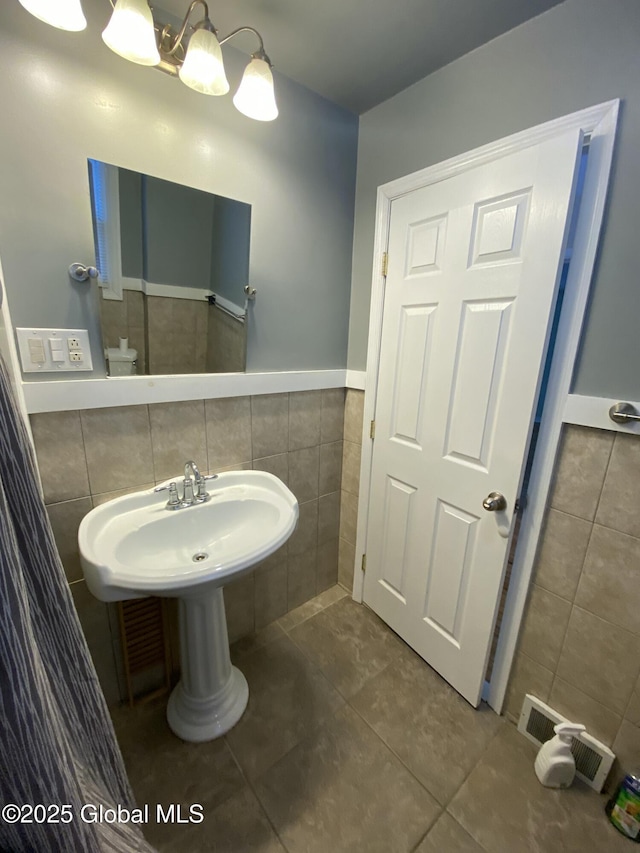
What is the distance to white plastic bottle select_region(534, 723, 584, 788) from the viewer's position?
3.51 ft

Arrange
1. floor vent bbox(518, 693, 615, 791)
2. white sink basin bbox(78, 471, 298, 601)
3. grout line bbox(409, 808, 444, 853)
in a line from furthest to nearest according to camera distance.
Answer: floor vent bbox(518, 693, 615, 791) → grout line bbox(409, 808, 444, 853) → white sink basin bbox(78, 471, 298, 601)

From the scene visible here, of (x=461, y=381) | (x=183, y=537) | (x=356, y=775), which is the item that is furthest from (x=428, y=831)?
(x=461, y=381)

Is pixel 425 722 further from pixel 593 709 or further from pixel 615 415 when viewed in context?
pixel 615 415

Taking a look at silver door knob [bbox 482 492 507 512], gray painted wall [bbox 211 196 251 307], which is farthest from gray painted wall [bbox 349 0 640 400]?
gray painted wall [bbox 211 196 251 307]

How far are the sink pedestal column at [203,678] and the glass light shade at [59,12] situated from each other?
149 centimetres

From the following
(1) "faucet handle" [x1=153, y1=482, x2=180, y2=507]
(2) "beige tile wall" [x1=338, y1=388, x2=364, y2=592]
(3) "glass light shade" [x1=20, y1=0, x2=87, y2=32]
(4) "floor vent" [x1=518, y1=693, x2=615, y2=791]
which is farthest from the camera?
(2) "beige tile wall" [x1=338, y1=388, x2=364, y2=592]

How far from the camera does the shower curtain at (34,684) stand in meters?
0.42

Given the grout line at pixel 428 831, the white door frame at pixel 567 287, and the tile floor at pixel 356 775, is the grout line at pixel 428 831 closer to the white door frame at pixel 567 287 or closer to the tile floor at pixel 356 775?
the tile floor at pixel 356 775

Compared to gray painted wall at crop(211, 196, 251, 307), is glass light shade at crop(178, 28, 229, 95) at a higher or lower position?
higher

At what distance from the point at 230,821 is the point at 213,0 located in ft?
7.65

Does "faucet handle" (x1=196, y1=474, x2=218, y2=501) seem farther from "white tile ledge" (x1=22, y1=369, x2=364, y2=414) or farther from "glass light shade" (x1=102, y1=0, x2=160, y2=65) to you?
"glass light shade" (x1=102, y1=0, x2=160, y2=65)

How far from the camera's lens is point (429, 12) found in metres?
0.98

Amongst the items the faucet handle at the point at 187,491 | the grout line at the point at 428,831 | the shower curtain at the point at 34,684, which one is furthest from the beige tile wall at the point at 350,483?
the shower curtain at the point at 34,684

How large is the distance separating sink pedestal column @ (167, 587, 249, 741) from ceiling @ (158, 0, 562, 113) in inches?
69.6
